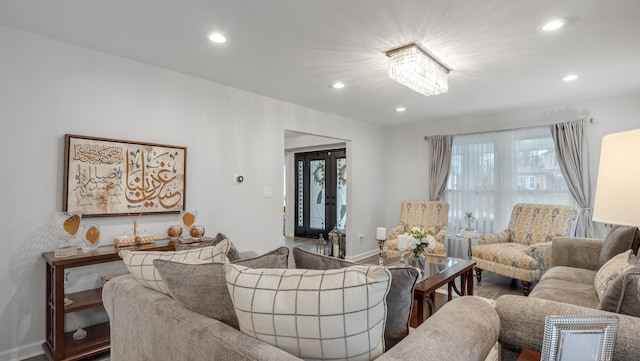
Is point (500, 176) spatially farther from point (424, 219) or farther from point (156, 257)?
point (156, 257)

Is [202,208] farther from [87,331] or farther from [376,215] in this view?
[376,215]

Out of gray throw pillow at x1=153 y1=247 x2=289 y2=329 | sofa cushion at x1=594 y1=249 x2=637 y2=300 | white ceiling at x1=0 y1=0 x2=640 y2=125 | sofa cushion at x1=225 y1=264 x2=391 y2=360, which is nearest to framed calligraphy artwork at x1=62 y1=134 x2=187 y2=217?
white ceiling at x1=0 y1=0 x2=640 y2=125

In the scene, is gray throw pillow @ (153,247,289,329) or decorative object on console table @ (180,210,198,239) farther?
decorative object on console table @ (180,210,198,239)

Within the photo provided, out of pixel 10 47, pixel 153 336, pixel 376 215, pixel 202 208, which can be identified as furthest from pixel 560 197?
pixel 10 47

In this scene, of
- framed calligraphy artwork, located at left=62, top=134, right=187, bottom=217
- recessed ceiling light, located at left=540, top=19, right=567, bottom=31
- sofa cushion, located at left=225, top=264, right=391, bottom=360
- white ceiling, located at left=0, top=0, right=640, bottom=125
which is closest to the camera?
sofa cushion, located at left=225, top=264, right=391, bottom=360

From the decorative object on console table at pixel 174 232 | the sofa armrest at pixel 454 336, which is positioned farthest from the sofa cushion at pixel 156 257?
the decorative object on console table at pixel 174 232

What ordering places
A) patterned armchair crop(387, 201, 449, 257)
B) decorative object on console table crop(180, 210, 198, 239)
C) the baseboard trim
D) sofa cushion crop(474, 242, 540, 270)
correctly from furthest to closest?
patterned armchair crop(387, 201, 449, 257) → sofa cushion crop(474, 242, 540, 270) → decorative object on console table crop(180, 210, 198, 239) → the baseboard trim

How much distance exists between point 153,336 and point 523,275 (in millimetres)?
3741

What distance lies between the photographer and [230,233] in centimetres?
368

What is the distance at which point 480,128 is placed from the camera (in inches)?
204

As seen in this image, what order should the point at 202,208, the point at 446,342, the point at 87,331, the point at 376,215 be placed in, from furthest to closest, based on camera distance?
the point at 376,215, the point at 202,208, the point at 87,331, the point at 446,342

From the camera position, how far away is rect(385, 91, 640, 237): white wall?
407cm

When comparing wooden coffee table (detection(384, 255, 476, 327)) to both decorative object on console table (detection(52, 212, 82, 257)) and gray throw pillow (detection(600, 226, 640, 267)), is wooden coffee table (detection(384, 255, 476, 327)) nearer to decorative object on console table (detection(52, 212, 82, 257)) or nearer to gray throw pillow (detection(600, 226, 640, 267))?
gray throw pillow (detection(600, 226, 640, 267))

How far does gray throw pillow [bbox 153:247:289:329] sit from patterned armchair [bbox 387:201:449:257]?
3744mm
